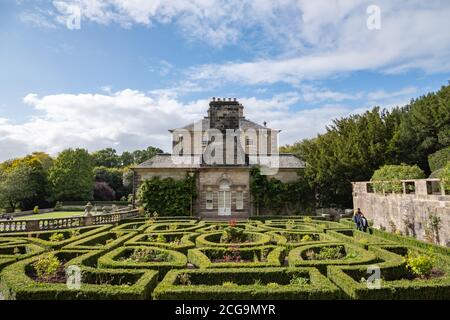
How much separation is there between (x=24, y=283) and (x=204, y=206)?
20.4m

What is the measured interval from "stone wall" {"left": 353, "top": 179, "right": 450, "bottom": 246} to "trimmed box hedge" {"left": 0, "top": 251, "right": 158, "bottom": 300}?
40.3ft

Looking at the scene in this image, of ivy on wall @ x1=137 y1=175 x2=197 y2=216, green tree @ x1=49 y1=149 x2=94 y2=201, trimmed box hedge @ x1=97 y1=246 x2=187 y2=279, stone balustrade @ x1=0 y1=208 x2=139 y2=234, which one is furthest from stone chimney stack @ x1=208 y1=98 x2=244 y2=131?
green tree @ x1=49 y1=149 x2=94 y2=201

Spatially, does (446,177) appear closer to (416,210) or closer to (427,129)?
(416,210)

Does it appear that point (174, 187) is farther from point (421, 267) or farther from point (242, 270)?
point (421, 267)

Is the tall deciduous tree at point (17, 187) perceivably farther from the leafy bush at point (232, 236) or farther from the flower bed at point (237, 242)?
the leafy bush at point (232, 236)

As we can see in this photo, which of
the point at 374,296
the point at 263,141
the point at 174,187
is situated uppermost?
the point at 263,141

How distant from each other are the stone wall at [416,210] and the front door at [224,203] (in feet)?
38.0

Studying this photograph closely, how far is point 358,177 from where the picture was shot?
25406mm

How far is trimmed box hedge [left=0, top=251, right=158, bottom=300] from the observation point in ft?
21.4

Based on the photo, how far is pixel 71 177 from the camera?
52438 millimetres

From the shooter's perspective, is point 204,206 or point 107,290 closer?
point 107,290

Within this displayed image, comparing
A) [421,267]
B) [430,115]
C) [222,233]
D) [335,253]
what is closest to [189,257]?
[222,233]

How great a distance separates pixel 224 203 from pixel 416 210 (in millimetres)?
15509

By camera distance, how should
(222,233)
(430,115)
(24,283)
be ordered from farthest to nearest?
(430,115)
(222,233)
(24,283)
